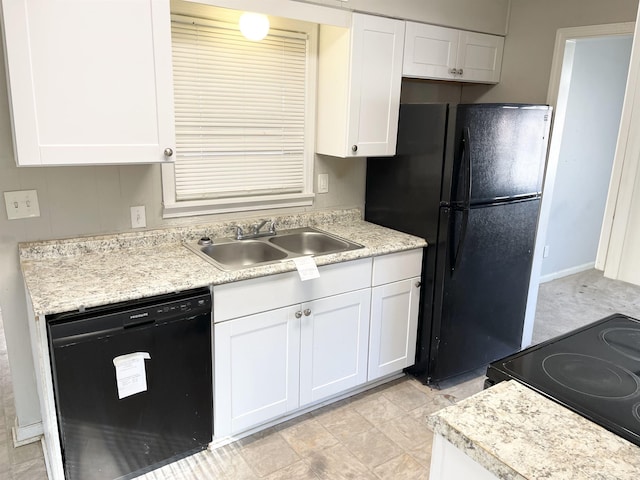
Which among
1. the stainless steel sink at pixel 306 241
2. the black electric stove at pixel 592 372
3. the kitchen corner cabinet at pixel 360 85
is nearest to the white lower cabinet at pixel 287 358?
the stainless steel sink at pixel 306 241

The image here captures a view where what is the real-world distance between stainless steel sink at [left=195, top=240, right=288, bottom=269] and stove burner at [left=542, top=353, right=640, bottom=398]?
144 centimetres

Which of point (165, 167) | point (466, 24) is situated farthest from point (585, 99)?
point (165, 167)

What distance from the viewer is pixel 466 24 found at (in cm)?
304

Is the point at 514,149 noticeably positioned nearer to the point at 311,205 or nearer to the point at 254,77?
the point at 311,205

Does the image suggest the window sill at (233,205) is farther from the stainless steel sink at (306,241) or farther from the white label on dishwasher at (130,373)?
the white label on dishwasher at (130,373)

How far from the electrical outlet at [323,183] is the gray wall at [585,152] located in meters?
2.72

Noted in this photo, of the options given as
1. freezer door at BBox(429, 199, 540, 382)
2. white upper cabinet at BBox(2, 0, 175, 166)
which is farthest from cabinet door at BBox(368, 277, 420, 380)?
white upper cabinet at BBox(2, 0, 175, 166)

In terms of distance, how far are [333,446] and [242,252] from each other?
3.58ft

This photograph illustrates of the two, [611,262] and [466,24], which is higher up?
[466,24]

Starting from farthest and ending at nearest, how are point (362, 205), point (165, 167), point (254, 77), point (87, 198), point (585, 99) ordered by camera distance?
point (585, 99)
point (362, 205)
point (254, 77)
point (165, 167)
point (87, 198)

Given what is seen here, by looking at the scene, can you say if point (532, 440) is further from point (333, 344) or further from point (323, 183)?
point (323, 183)

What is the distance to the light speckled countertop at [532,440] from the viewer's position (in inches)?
38.1

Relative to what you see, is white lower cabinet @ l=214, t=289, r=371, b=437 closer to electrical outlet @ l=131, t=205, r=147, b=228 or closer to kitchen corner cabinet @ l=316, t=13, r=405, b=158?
electrical outlet @ l=131, t=205, r=147, b=228

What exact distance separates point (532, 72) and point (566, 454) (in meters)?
2.73
